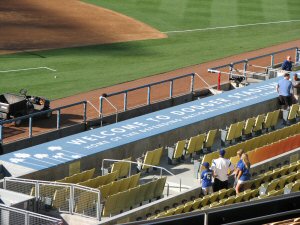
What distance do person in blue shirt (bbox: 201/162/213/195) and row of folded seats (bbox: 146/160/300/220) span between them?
20 cm

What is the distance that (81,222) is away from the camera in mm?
16625

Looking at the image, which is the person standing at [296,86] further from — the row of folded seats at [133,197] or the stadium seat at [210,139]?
the row of folded seats at [133,197]

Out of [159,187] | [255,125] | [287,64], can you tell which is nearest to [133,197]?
[159,187]

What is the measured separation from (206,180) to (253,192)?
108 cm

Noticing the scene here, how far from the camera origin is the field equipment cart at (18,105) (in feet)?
84.7

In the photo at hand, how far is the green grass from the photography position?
32.8 meters

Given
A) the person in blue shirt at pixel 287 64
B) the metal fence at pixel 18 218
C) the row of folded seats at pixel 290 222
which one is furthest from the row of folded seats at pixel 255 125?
the row of folded seats at pixel 290 222

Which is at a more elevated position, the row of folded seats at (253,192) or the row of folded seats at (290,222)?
the row of folded seats at (290,222)

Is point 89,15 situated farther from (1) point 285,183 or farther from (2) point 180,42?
(1) point 285,183

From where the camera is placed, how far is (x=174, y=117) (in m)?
23.5

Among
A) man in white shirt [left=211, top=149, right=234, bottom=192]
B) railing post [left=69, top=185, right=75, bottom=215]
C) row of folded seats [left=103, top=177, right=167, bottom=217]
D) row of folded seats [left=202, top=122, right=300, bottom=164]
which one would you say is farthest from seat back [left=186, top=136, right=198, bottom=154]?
railing post [left=69, top=185, right=75, bottom=215]

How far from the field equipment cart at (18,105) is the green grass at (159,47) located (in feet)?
10.5

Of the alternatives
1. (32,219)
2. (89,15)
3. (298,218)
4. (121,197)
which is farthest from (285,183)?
(89,15)

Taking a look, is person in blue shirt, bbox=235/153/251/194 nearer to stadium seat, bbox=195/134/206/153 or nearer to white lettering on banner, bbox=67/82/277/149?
stadium seat, bbox=195/134/206/153
